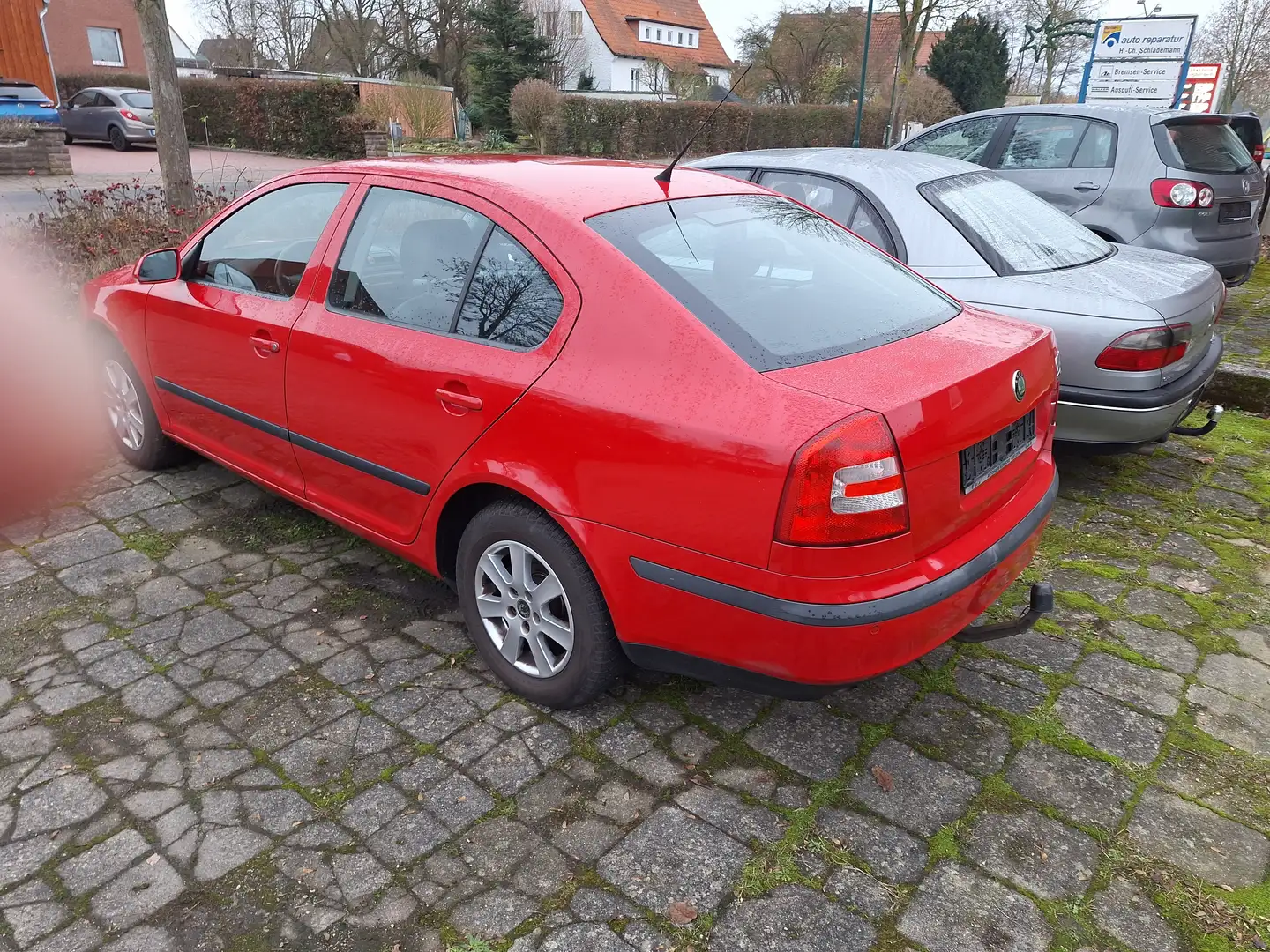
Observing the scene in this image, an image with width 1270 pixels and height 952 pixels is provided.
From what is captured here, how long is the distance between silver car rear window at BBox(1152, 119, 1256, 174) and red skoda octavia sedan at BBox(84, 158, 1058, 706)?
503 centimetres

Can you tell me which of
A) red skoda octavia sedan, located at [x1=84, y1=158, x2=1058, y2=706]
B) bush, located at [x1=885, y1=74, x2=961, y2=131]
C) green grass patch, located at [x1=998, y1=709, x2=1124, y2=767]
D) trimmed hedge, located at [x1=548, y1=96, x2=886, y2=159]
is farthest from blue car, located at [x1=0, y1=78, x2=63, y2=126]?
bush, located at [x1=885, y1=74, x2=961, y2=131]

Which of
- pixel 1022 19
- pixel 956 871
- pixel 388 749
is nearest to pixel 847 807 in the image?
pixel 956 871

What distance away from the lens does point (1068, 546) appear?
415cm

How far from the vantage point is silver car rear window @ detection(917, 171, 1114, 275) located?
443 centimetres

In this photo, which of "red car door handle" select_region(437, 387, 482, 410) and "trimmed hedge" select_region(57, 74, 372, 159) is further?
"trimmed hedge" select_region(57, 74, 372, 159)

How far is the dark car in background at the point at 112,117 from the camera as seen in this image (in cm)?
2464

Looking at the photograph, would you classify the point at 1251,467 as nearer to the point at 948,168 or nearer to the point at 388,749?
the point at 948,168

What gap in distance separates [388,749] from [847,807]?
55.4 inches

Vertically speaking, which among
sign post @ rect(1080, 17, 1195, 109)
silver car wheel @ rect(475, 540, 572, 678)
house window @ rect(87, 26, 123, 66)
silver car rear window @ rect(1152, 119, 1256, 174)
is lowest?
silver car wheel @ rect(475, 540, 572, 678)

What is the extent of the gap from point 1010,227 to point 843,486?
3165mm

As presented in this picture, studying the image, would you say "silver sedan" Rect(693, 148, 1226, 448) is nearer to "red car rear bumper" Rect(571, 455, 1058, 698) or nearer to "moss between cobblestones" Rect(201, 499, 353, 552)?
"red car rear bumper" Rect(571, 455, 1058, 698)

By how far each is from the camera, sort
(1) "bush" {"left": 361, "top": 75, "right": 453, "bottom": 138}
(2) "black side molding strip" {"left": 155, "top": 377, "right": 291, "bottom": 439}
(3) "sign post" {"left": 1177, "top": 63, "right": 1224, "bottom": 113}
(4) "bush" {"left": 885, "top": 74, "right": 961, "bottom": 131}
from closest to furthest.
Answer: (2) "black side molding strip" {"left": 155, "top": 377, "right": 291, "bottom": 439}
(3) "sign post" {"left": 1177, "top": 63, "right": 1224, "bottom": 113}
(1) "bush" {"left": 361, "top": 75, "right": 453, "bottom": 138}
(4) "bush" {"left": 885, "top": 74, "right": 961, "bottom": 131}

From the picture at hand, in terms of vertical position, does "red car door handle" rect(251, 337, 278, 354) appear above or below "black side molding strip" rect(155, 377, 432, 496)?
above

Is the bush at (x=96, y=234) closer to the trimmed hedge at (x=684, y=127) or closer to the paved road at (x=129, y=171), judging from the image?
the paved road at (x=129, y=171)
